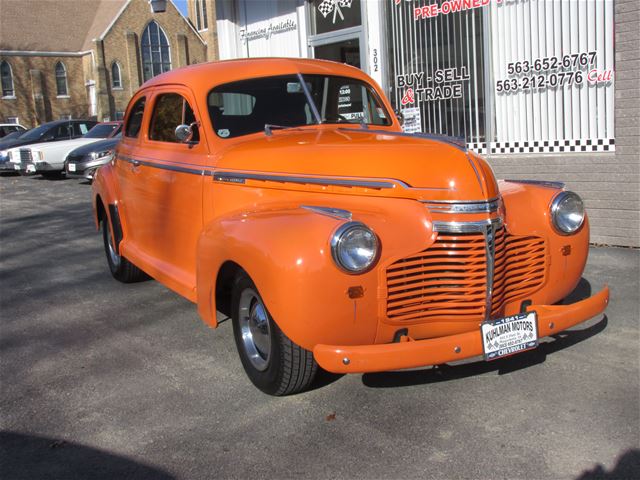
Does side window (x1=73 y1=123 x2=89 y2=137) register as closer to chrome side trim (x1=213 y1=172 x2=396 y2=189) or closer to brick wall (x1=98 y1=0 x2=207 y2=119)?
chrome side trim (x1=213 y1=172 x2=396 y2=189)

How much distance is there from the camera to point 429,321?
11.2 feet

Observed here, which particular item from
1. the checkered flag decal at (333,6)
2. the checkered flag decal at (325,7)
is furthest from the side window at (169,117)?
the checkered flag decal at (325,7)

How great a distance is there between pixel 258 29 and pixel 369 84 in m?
6.65

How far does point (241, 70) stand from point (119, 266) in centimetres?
256

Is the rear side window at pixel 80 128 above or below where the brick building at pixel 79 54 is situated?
below

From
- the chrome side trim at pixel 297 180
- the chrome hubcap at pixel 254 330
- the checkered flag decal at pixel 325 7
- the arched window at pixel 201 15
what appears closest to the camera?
the chrome side trim at pixel 297 180

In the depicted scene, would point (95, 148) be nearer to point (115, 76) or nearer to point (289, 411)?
point (289, 411)

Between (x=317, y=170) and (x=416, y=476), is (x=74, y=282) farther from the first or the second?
(x=416, y=476)

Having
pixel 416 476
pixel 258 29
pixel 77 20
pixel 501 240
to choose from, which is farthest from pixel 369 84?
pixel 77 20

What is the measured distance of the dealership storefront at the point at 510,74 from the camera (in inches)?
284

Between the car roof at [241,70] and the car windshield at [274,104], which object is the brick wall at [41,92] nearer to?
the car roof at [241,70]

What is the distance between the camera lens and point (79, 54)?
163ft

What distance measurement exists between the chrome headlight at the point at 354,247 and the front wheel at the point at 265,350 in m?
0.57

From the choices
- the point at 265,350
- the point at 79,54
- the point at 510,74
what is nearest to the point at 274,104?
the point at 265,350
